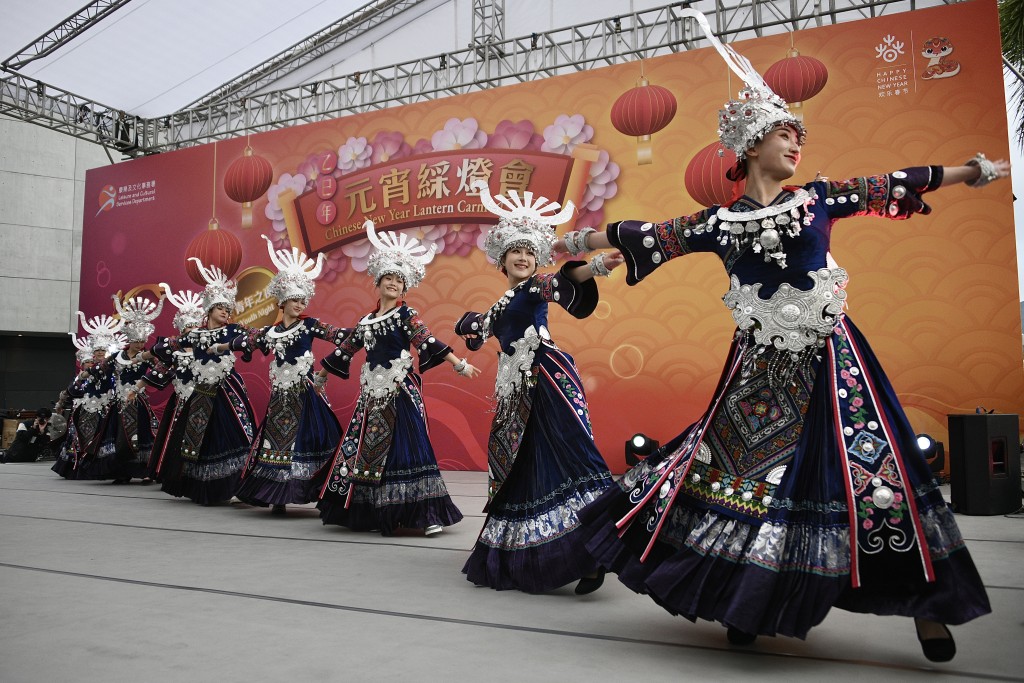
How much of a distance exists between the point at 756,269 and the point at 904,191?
42 centimetres

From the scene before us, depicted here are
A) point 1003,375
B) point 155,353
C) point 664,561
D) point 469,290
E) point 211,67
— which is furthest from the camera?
point 211,67

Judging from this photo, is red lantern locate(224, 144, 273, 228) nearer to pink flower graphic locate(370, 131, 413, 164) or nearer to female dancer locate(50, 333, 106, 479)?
pink flower graphic locate(370, 131, 413, 164)

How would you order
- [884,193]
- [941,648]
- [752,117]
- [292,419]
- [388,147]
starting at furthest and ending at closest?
[388,147] < [292,419] < [752,117] < [884,193] < [941,648]

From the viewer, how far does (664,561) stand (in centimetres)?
210

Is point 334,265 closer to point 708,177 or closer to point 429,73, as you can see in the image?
point 429,73

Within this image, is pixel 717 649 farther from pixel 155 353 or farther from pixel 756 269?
pixel 155 353

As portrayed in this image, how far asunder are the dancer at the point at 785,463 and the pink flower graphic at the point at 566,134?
4892 mm

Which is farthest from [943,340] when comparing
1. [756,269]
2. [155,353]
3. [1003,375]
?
[155,353]

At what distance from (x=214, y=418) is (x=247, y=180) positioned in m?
4.05

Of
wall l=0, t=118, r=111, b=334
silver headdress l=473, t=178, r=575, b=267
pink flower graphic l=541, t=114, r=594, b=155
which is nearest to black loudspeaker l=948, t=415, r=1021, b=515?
silver headdress l=473, t=178, r=575, b=267

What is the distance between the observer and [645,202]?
7035 millimetres

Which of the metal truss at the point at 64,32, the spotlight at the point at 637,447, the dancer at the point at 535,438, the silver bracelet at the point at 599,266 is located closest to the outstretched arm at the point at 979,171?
the silver bracelet at the point at 599,266

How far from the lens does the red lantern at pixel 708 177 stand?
6.71 meters

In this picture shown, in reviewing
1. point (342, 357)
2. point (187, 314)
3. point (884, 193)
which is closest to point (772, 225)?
point (884, 193)
